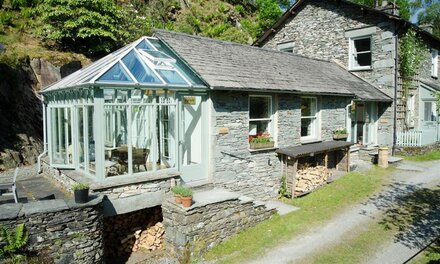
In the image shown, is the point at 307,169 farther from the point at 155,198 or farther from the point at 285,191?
the point at 155,198

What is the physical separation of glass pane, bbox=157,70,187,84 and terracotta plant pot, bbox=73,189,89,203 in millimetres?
3725

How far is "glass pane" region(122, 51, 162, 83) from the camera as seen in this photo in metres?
8.67

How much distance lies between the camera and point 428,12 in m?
40.9

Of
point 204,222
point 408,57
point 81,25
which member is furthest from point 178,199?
point 81,25

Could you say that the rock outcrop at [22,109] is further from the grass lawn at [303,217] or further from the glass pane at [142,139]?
the grass lawn at [303,217]

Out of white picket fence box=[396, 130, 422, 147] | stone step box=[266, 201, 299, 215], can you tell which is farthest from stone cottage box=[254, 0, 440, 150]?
stone step box=[266, 201, 299, 215]

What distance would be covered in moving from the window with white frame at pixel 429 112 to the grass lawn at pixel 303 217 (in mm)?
8396

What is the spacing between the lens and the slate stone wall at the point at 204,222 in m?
8.11

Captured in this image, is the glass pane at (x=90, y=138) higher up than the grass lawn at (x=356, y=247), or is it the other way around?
the glass pane at (x=90, y=138)

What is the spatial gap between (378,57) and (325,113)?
6.28 metres

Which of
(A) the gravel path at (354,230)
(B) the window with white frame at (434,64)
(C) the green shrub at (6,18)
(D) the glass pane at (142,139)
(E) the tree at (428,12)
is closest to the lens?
(A) the gravel path at (354,230)

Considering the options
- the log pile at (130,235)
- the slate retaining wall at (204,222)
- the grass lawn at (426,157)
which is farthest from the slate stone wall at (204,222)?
the grass lawn at (426,157)

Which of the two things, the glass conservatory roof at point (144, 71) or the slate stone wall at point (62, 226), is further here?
the glass conservatory roof at point (144, 71)

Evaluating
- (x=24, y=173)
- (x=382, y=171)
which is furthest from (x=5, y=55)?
(x=382, y=171)
